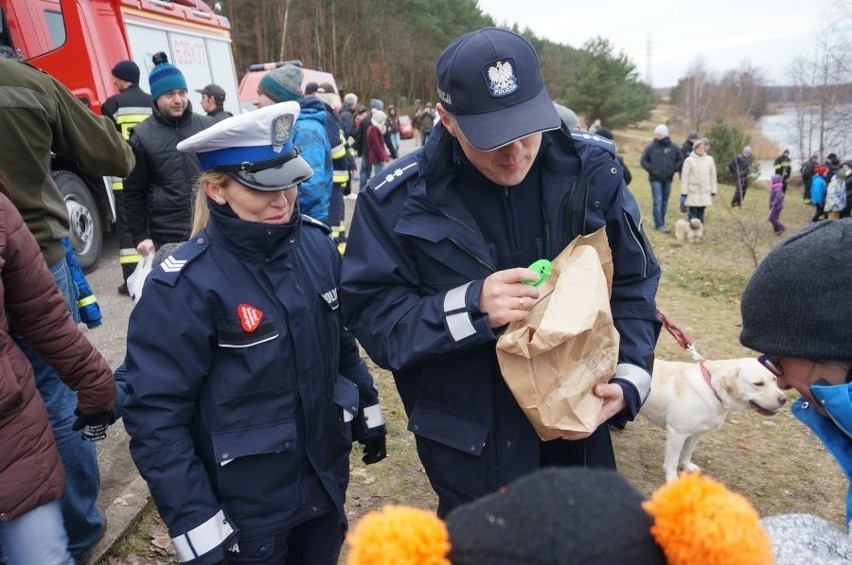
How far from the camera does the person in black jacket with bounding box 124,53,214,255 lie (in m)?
4.21

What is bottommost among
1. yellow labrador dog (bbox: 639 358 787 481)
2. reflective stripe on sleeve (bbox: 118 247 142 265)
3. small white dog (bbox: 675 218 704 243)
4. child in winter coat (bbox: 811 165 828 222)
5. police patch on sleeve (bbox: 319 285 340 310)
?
child in winter coat (bbox: 811 165 828 222)

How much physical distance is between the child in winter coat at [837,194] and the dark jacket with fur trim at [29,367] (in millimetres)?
17166

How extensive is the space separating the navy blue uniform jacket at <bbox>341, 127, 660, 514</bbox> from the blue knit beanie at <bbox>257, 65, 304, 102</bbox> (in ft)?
10.2

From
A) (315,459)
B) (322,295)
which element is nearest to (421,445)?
(315,459)

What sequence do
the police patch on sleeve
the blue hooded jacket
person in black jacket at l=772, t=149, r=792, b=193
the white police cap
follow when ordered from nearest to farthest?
1. the white police cap
2. the police patch on sleeve
3. the blue hooded jacket
4. person in black jacket at l=772, t=149, r=792, b=193

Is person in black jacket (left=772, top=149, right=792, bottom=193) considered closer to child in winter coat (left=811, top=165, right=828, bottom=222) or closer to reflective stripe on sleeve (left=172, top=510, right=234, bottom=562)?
child in winter coat (left=811, top=165, right=828, bottom=222)

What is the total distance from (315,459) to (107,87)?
22.3ft

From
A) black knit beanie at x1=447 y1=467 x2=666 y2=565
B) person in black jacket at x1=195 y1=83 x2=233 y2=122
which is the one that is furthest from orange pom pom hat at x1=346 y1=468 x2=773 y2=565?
person in black jacket at x1=195 y1=83 x2=233 y2=122

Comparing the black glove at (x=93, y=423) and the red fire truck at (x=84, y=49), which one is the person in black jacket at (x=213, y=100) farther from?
the black glove at (x=93, y=423)

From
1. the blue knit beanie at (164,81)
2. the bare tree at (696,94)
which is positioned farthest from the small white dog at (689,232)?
the bare tree at (696,94)

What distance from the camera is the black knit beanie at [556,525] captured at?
2.27 ft

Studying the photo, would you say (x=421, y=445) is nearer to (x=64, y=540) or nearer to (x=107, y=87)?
(x=64, y=540)

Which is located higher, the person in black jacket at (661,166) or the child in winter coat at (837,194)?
the person in black jacket at (661,166)

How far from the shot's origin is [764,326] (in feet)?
4.42
